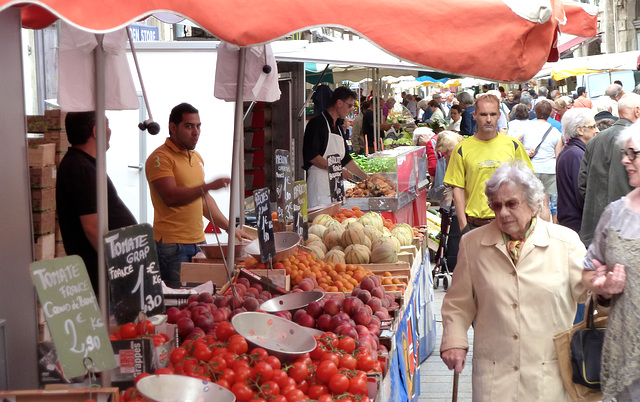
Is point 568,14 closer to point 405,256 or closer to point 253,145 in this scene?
point 405,256

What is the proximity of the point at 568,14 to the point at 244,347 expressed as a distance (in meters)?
2.55

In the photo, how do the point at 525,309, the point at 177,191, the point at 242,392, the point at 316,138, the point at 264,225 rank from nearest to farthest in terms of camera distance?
the point at 242,392 < the point at 525,309 < the point at 264,225 < the point at 177,191 < the point at 316,138

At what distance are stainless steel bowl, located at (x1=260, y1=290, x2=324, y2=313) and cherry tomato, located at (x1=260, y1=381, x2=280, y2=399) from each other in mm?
1220

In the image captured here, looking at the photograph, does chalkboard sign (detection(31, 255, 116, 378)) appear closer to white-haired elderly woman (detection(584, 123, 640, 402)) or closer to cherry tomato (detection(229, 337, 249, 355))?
cherry tomato (detection(229, 337, 249, 355))

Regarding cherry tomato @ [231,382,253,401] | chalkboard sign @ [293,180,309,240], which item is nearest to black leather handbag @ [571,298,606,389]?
cherry tomato @ [231,382,253,401]

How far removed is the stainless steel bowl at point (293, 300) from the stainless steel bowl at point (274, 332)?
0.58 meters

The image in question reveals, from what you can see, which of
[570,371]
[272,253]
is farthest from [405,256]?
[570,371]

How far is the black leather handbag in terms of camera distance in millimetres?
3586

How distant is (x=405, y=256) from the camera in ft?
21.6

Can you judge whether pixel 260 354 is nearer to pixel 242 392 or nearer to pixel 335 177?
pixel 242 392

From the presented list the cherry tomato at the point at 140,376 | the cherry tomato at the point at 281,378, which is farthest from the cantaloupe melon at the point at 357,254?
the cherry tomato at the point at 140,376

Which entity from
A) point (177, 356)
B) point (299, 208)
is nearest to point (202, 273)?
point (299, 208)

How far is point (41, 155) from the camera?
21.1 feet

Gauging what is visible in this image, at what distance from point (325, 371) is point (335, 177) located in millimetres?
4785
